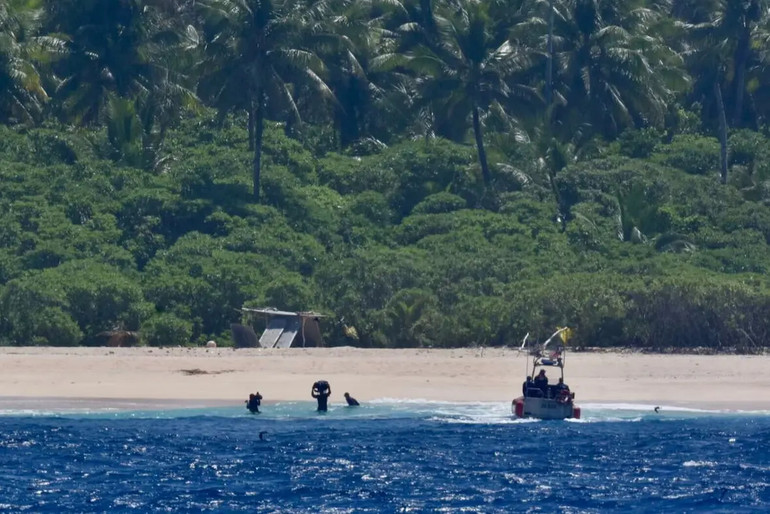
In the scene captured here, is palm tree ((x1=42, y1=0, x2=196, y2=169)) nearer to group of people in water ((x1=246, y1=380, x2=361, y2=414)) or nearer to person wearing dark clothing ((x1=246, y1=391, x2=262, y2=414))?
group of people in water ((x1=246, y1=380, x2=361, y2=414))

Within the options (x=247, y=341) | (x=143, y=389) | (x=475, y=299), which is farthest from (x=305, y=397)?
(x=475, y=299)

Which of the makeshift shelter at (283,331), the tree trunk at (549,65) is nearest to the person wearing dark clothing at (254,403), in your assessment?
the makeshift shelter at (283,331)

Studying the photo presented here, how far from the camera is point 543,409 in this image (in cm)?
2556

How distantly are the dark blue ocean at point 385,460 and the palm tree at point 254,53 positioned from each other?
59.9 ft

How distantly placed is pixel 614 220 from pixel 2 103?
19568 mm

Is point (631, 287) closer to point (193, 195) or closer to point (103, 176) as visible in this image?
point (193, 195)

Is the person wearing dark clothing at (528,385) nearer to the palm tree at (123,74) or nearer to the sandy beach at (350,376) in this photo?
the sandy beach at (350,376)

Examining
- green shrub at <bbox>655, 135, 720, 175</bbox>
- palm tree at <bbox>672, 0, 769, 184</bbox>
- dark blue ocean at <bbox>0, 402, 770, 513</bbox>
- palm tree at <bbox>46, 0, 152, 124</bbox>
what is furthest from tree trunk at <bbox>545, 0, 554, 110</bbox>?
dark blue ocean at <bbox>0, 402, 770, 513</bbox>

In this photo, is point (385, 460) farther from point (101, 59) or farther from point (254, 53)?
point (101, 59)

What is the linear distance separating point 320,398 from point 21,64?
75.5 feet

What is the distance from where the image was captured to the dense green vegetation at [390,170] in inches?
1312

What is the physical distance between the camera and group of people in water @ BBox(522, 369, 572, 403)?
2539cm

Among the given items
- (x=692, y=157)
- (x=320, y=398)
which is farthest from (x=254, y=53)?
(x=320, y=398)

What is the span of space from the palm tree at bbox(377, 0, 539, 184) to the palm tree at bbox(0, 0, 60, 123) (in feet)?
36.2
